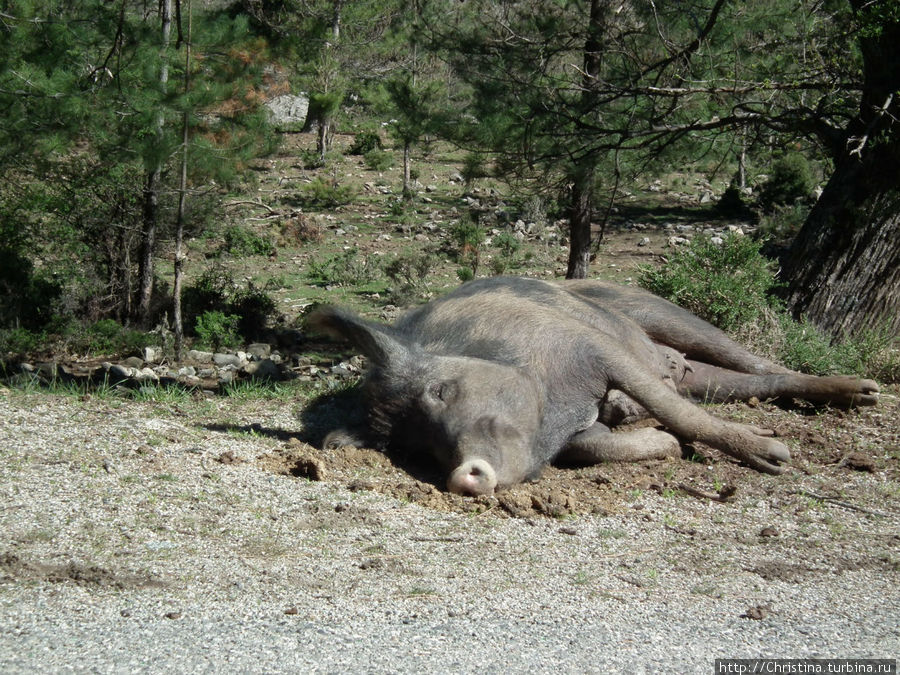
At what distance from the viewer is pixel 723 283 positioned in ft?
25.2

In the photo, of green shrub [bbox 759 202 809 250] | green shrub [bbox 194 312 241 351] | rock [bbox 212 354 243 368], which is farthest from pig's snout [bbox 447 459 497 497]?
green shrub [bbox 759 202 809 250]

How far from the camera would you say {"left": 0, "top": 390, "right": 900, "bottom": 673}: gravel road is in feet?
9.71

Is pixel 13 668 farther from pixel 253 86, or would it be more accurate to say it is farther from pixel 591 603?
pixel 253 86

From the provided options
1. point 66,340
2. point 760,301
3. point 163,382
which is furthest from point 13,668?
point 66,340

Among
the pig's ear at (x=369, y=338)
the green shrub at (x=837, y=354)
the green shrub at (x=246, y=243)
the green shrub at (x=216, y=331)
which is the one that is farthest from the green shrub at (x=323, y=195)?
the pig's ear at (x=369, y=338)

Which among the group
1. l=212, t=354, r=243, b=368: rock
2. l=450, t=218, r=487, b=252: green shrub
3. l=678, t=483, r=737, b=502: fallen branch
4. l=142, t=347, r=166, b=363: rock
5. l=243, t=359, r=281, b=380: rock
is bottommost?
l=142, t=347, r=166, b=363: rock

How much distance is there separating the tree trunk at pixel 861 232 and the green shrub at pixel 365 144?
17853 mm

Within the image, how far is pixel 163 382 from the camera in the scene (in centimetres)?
812

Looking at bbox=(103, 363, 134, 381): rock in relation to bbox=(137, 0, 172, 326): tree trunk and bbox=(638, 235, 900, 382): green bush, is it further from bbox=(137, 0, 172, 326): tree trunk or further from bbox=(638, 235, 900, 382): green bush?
bbox=(638, 235, 900, 382): green bush

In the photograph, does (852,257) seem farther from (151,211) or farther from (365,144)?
(365,144)

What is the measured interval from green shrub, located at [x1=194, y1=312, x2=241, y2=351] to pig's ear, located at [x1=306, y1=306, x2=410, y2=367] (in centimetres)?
523

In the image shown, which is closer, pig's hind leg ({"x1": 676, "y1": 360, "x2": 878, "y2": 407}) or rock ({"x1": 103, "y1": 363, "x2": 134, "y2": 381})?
pig's hind leg ({"x1": 676, "y1": 360, "x2": 878, "y2": 407})

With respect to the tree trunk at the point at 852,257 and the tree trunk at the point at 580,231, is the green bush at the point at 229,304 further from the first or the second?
the tree trunk at the point at 852,257

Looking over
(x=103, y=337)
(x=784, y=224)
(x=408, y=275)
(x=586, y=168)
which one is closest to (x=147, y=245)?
(x=103, y=337)
